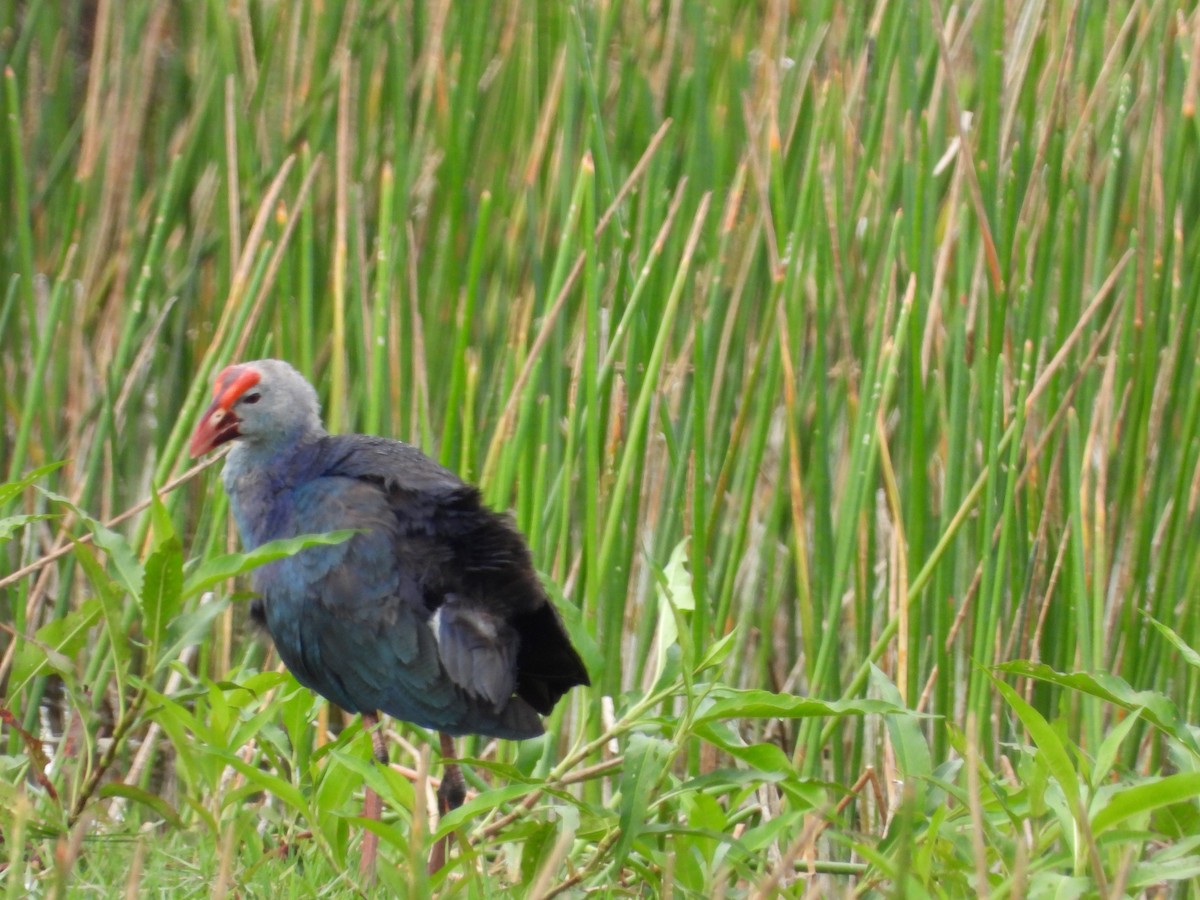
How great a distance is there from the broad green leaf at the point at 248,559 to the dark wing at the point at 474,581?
12.7 inches

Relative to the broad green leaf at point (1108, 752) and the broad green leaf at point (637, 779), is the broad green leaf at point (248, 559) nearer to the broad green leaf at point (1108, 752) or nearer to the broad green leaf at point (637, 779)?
the broad green leaf at point (637, 779)

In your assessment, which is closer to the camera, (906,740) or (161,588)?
(161,588)

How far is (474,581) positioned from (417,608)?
0.07m

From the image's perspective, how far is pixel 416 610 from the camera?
1.63 metres

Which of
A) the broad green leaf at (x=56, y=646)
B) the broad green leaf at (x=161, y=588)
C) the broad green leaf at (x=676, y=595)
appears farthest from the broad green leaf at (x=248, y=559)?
the broad green leaf at (x=676, y=595)

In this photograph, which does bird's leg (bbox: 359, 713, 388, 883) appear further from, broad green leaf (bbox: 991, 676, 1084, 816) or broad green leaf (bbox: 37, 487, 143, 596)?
broad green leaf (bbox: 991, 676, 1084, 816)

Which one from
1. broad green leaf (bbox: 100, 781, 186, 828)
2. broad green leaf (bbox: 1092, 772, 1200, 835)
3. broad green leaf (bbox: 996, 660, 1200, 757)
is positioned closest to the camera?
broad green leaf (bbox: 1092, 772, 1200, 835)

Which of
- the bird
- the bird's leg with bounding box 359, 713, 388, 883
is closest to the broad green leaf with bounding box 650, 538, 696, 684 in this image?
the bird

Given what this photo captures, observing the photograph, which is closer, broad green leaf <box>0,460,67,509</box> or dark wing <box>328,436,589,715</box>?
broad green leaf <box>0,460,67,509</box>

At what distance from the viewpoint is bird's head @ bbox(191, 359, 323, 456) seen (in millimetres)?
1815

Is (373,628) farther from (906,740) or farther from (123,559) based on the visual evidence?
(906,740)

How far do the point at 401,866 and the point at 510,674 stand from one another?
0.25 meters

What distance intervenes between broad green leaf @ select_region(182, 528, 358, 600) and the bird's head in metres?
0.46

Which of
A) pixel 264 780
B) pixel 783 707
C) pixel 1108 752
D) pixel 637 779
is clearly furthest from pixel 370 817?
pixel 1108 752
